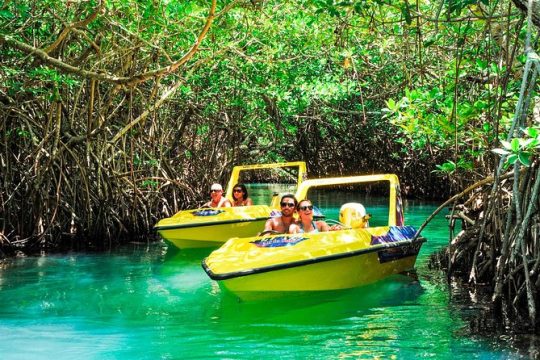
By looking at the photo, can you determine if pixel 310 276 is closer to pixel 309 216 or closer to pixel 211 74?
pixel 309 216

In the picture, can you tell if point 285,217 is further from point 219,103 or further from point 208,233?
point 219,103

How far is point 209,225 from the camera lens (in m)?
10.1

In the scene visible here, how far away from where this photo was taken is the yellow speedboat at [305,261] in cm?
652

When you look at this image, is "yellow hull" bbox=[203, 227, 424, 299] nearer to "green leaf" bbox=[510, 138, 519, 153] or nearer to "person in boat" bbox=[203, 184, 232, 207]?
"green leaf" bbox=[510, 138, 519, 153]

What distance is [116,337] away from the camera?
5.95 meters

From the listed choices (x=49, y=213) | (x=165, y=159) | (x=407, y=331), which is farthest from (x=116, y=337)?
(x=165, y=159)

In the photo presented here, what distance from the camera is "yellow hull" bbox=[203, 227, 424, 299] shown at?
650 cm

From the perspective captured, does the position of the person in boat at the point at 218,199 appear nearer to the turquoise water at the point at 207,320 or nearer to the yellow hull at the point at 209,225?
the yellow hull at the point at 209,225

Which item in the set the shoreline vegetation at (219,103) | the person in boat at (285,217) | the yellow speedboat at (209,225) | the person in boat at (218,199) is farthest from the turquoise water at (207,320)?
the person in boat at (218,199)

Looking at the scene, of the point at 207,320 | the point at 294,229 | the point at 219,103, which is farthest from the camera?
the point at 219,103

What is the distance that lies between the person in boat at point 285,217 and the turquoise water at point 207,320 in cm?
82

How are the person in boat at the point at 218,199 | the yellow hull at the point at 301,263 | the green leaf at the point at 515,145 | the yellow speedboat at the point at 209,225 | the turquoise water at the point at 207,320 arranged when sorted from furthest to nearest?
the person in boat at the point at 218,199, the yellow speedboat at the point at 209,225, the yellow hull at the point at 301,263, the turquoise water at the point at 207,320, the green leaf at the point at 515,145

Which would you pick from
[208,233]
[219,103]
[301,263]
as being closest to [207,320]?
[301,263]

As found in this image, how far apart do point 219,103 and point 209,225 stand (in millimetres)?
4326
